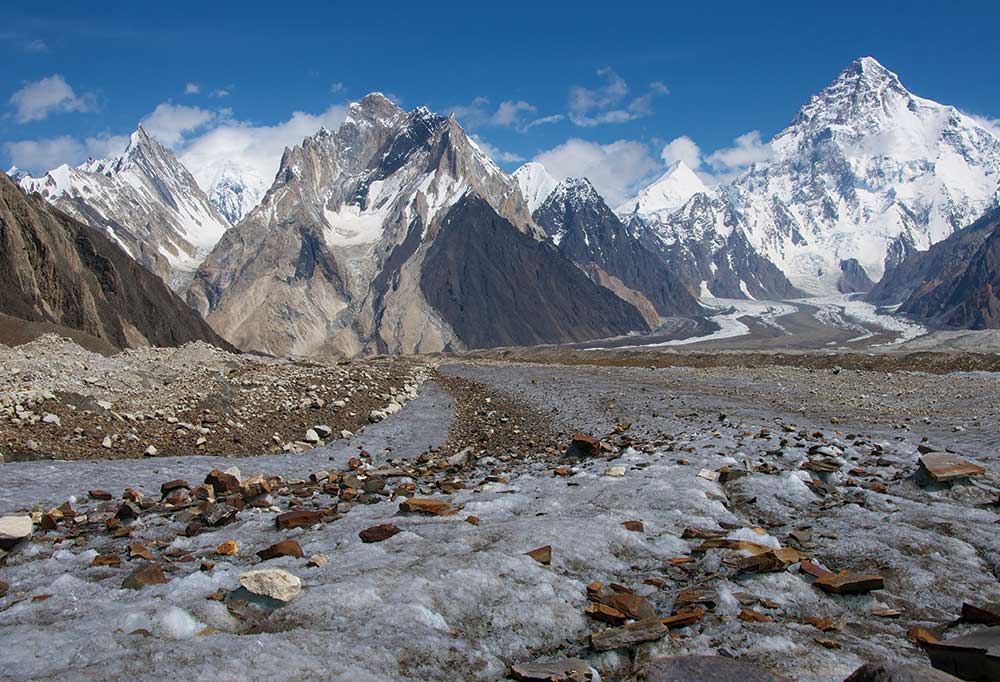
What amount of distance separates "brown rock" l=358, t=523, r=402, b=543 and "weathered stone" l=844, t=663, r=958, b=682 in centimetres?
536

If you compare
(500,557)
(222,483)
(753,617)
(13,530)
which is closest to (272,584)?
(500,557)

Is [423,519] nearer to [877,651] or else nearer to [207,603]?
[207,603]

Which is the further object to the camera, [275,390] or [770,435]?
[275,390]

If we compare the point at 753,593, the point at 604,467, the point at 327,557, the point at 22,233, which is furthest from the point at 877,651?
the point at 22,233

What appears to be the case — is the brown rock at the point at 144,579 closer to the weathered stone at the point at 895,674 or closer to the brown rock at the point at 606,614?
the brown rock at the point at 606,614

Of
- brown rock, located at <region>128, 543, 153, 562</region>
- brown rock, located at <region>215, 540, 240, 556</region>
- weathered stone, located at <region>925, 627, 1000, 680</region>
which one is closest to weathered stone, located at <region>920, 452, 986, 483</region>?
weathered stone, located at <region>925, 627, 1000, 680</region>

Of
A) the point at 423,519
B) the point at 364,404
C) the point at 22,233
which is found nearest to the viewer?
the point at 423,519

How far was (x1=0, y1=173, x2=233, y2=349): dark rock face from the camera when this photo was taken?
70188 mm

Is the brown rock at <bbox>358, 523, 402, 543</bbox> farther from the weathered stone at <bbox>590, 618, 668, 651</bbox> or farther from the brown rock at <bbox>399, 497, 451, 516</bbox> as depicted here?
the weathered stone at <bbox>590, 618, 668, 651</bbox>

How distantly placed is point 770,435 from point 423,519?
10710 millimetres

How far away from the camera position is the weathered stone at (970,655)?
477cm

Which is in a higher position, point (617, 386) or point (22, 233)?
point (22, 233)

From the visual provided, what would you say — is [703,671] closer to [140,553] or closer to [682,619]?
[682,619]

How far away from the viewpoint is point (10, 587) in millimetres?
6902
